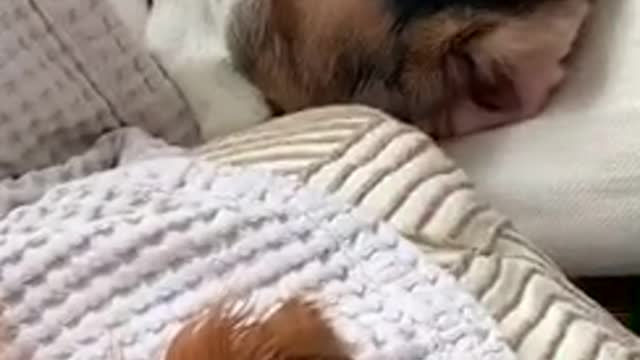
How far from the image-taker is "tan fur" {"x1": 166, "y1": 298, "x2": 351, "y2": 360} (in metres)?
0.71

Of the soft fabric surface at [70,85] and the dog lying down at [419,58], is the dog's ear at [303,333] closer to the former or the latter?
the soft fabric surface at [70,85]

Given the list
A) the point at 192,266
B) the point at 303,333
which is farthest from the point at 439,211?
the point at 303,333

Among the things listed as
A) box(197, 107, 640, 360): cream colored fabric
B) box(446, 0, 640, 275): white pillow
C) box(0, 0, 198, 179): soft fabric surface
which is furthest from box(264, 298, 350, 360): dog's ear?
box(446, 0, 640, 275): white pillow

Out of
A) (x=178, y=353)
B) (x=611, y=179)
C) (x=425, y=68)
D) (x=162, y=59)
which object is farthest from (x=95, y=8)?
(x=178, y=353)

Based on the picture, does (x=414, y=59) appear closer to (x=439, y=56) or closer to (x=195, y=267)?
(x=439, y=56)

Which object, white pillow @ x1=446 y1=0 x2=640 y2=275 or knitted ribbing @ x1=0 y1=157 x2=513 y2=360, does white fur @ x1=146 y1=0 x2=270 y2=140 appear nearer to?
white pillow @ x1=446 y1=0 x2=640 y2=275

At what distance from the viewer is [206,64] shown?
1.30m

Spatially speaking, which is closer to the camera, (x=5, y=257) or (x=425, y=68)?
(x=5, y=257)

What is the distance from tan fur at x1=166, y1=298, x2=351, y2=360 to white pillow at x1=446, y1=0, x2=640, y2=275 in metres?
0.47

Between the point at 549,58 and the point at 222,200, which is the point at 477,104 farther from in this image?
the point at 222,200

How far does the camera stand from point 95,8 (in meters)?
1.15

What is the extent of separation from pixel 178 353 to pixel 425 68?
549 millimetres

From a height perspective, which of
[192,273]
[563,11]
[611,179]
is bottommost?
[611,179]

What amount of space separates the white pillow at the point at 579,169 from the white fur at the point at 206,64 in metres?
0.17
